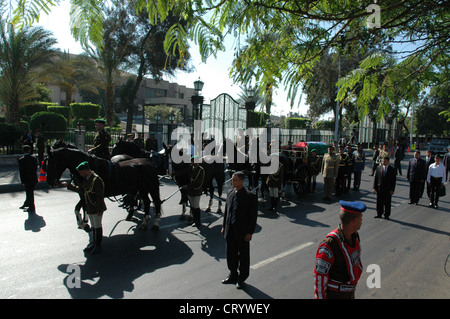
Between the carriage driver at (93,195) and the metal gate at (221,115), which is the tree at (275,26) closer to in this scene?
the carriage driver at (93,195)

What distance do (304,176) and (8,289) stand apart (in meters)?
9.54

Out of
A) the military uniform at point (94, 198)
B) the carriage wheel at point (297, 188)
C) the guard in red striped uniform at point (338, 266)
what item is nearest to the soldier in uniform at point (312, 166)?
the carriage wheel at point (297, 188)

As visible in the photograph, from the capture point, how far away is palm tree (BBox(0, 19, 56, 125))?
54.1ft

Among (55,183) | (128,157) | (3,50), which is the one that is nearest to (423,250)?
(128,157)

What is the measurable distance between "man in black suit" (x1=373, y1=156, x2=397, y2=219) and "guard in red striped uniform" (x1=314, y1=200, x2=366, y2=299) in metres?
6.50

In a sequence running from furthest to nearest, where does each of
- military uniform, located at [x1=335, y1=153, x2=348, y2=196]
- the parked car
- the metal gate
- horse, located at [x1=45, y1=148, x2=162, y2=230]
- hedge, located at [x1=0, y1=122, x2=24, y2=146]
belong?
the parked car → the metal gate → hedge, located at [x1=0, y1=122, x2=24, y2=146] → military uniform, located at [x1=335, y1=153, x2=348, y2=196] → horse, located at [x1=45, y1=148, x2=162, y2=230]

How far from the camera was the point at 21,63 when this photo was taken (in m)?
16.9

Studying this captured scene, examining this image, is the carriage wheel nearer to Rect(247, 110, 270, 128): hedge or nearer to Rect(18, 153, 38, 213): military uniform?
Rect(247, 110, 270, 128): hedge

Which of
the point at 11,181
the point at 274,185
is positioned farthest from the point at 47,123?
the point at 274,185

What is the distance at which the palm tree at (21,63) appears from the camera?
16500 millimetres

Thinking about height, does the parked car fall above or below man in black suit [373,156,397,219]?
above

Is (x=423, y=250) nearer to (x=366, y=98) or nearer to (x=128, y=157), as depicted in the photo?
(x=366, y=98)

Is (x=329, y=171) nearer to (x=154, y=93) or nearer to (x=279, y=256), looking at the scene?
(x=279, y=256)

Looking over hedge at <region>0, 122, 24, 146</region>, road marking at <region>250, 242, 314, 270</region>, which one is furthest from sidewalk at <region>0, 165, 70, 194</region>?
road marking at <region>250, 242, 314, 270</region>
